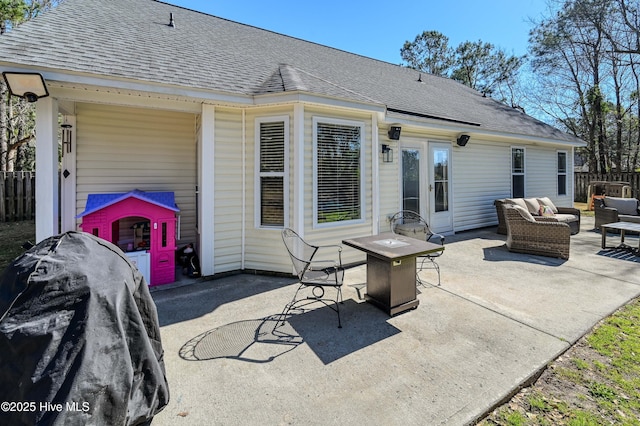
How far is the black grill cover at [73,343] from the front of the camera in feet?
4.64

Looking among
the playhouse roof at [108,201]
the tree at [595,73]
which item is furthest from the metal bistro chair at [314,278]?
the tree at [595,73]

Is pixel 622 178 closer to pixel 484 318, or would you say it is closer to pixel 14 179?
pixel 484 318

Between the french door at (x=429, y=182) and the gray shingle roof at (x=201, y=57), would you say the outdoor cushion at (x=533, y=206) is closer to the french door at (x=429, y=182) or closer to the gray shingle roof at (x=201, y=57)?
the french door at (x=429, y=182)

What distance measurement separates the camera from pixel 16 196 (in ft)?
32.9

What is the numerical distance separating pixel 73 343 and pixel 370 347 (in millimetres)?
2278

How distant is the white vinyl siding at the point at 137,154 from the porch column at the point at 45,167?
4.89 ft

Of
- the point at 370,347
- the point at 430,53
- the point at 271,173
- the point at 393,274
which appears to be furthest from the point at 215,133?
the point at 430,53

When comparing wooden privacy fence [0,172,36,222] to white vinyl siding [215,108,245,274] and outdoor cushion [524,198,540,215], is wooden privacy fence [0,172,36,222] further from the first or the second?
outdoor cushion [524,198,540,215]

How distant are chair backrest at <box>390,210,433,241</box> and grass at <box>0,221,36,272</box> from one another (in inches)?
284

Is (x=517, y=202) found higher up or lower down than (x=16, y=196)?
lower down

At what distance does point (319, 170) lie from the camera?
4973mm

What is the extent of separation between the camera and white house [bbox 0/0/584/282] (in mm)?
4051

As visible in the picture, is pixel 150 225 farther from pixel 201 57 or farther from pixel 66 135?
pixel 201 57

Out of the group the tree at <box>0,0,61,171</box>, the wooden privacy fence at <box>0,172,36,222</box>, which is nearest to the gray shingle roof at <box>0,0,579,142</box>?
the wooden privacy fence at <box>0,172,36,222</box>
